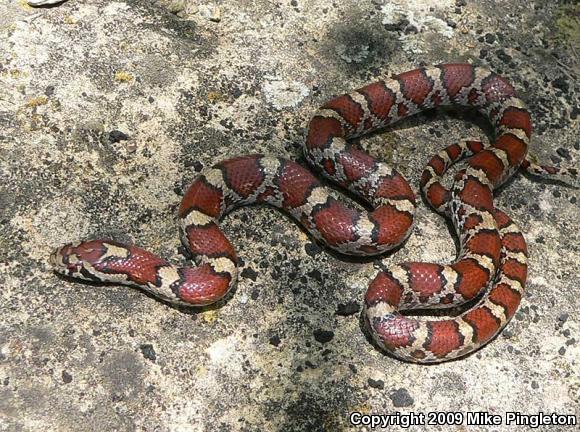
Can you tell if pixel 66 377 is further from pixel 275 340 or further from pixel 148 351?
pixel 275 340

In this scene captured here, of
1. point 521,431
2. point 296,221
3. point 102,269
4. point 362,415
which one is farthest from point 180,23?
point 521,431

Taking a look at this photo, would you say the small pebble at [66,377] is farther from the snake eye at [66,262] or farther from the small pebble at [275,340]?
the small pebble at [275,340]

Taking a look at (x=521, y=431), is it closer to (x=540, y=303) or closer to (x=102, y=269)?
(x=540, y=303)

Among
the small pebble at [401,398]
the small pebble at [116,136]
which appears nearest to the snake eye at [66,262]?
the small pebble at [116,136]

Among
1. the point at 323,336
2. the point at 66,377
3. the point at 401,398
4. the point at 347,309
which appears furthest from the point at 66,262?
the point at 401,398

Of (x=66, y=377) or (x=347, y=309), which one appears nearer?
(x=66, y=377)
